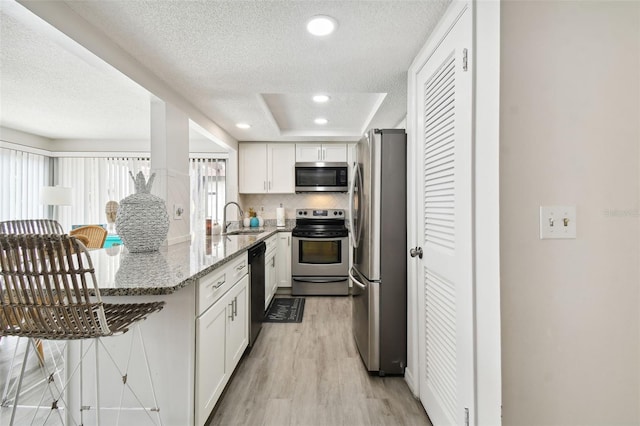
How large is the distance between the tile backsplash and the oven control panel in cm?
15

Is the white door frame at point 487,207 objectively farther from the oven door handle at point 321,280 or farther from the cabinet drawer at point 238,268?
the oven door handle at point 321,280

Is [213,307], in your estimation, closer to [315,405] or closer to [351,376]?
[315,405]

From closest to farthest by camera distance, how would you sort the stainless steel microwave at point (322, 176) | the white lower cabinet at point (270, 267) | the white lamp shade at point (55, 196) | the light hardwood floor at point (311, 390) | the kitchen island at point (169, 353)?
the kitchen island at point (169, 353) < the light hardwood floor at point (311, 390) < the white lower cabinet at point (270, 267) < the white lamp shade at point (55, 196) < the stainless steel microwave at point (322, 176)

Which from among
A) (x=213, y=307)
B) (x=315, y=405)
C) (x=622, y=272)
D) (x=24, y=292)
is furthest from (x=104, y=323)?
(x=622, y=272)

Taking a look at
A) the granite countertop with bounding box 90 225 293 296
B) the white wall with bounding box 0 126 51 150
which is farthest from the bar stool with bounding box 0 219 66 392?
the white wall with bounding box 0 126 51 150

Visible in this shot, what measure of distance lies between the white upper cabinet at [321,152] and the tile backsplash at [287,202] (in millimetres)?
611

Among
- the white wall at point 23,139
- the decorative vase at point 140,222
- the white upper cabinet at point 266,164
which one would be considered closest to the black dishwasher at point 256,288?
the decorative vase at point 140,222

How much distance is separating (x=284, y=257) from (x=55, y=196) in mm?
3377

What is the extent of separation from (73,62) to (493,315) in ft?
10.3

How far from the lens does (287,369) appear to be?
2.16 metres

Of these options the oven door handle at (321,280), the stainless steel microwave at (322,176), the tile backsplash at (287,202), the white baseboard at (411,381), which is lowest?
the white baseboard at (411,381)

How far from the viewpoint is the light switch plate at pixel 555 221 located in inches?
39.9

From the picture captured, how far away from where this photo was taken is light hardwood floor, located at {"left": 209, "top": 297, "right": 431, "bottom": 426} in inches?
64.9

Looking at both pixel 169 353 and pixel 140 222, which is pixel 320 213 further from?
pixel 169 353
